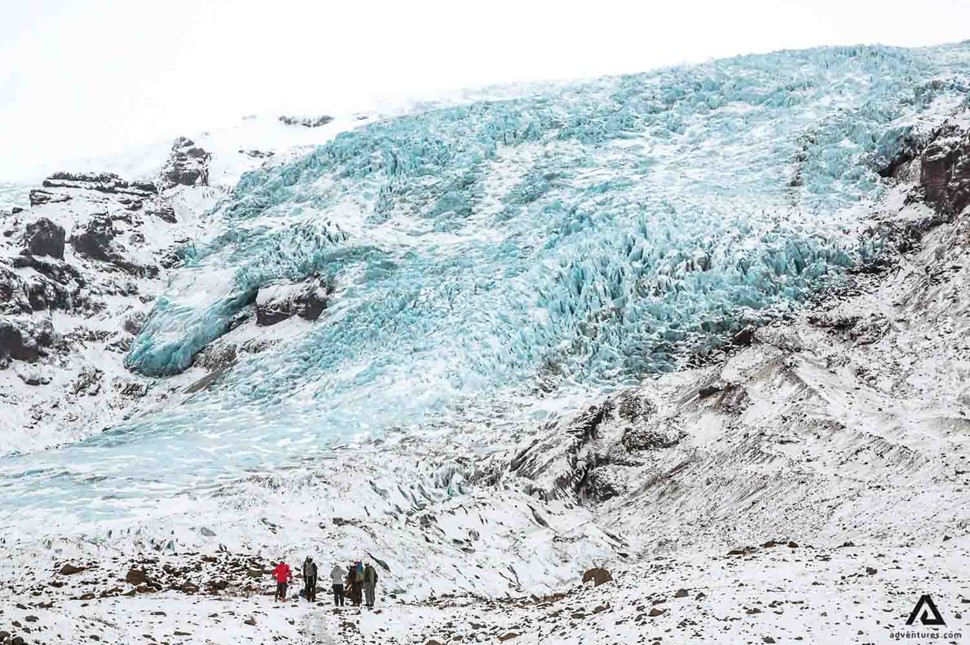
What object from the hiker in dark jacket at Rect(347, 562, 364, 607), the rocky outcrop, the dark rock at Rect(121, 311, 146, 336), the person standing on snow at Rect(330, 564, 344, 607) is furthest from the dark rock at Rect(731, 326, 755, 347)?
the dark rock at Rect(121, 311, 146, 336)

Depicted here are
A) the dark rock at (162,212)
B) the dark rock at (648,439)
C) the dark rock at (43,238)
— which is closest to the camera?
the dark rock at (648,439)

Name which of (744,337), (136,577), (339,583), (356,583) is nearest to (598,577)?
(356,583)

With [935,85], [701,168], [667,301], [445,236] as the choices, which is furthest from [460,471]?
[935,85]

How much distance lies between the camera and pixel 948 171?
201ft

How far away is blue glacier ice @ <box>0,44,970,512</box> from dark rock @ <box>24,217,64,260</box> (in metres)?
11.9

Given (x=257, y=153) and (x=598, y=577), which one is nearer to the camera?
(x=598, y=577)

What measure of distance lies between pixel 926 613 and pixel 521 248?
182 ft

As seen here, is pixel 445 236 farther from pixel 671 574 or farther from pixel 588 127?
pixel 671 574

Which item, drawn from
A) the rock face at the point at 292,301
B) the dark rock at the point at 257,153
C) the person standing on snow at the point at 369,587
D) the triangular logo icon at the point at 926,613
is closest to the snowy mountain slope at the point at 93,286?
the dark rock at the point at 257,153

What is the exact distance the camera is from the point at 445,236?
2982 inches

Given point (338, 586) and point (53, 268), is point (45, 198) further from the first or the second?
point (338, 586)

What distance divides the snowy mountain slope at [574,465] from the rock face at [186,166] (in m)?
36.3

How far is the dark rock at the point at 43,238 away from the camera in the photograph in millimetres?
87125

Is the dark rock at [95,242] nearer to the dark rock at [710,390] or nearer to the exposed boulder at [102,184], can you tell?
the exposed boulder at [102,184]
